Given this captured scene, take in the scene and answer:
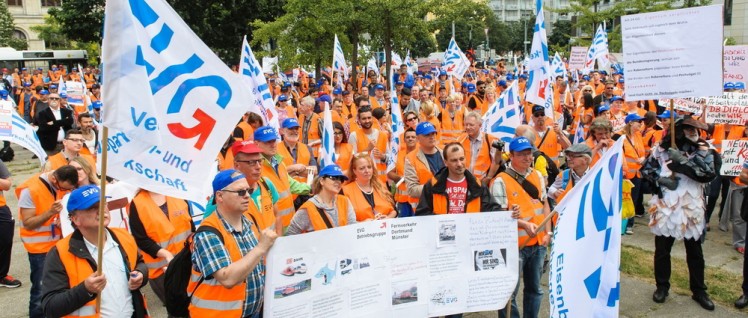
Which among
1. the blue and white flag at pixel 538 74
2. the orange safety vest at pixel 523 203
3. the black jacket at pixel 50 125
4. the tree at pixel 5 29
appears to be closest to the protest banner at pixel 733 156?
the blue and white flag at pixel 538 74

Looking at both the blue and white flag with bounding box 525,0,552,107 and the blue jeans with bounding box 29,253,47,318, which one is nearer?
the blue jeans with bounding box 29,253,47,318

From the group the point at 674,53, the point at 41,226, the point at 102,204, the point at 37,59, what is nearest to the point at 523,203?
the point at 674,53

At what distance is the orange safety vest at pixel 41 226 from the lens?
17.7 feet

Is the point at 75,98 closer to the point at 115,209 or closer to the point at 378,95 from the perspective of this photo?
the point at 378,95

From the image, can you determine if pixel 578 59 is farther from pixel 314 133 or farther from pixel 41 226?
pixel 41 226

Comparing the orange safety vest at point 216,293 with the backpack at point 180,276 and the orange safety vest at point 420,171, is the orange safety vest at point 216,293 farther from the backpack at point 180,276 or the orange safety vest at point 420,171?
the orange safety vest at point 420,171

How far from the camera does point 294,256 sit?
4.03m

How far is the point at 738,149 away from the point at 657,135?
2227mm

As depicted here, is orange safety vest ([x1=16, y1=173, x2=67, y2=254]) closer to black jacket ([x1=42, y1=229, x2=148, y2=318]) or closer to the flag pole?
black jacket ([x1=42, y1=229, x2=148, y2=318])

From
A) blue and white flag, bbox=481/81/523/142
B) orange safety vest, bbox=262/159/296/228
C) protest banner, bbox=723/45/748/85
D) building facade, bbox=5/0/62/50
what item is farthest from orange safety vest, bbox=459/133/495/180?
building facade, bbox=5/0/62/50

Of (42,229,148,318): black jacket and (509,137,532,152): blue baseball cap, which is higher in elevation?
(509,137,532,152): blue baseball cap

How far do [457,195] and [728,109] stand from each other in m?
6.11

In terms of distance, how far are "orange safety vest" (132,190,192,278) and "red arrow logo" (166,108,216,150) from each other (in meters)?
1.53

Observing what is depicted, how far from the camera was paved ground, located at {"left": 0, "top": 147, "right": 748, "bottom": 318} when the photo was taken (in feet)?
20.4
